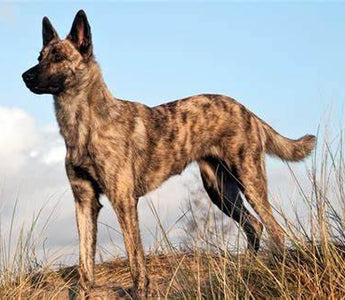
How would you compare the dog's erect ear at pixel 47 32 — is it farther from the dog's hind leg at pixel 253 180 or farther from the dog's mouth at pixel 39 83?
the dog's hind leg at pixel 253 180

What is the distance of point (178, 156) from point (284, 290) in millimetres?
3076

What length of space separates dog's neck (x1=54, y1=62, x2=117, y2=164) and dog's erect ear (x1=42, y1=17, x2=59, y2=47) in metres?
0.64

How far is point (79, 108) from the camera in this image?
6504 mm

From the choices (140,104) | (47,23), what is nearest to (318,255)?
(140,104)

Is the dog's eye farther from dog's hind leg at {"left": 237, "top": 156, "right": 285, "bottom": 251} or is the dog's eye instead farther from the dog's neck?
dog's hind leg at {"left": 237, "top": 156, "right": 285, "bottom": 251}

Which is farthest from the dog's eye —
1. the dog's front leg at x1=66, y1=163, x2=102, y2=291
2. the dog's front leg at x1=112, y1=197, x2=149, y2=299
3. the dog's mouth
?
the dog's front leg at x1=112, y1=197, x2=149, y2=299

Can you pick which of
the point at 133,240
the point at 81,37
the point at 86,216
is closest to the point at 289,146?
the point at 133,240

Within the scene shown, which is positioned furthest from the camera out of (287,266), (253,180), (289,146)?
(289,146)

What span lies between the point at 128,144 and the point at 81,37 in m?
1.19

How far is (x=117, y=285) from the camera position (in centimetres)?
707

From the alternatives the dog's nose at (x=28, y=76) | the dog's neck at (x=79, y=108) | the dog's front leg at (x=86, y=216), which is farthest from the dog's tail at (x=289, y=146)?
the dog's nose at (x=28, y=76)

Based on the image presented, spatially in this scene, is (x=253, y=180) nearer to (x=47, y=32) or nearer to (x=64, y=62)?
(x=64, y=62)

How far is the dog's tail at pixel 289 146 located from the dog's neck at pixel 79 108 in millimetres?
2216

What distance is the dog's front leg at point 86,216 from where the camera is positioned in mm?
6496
